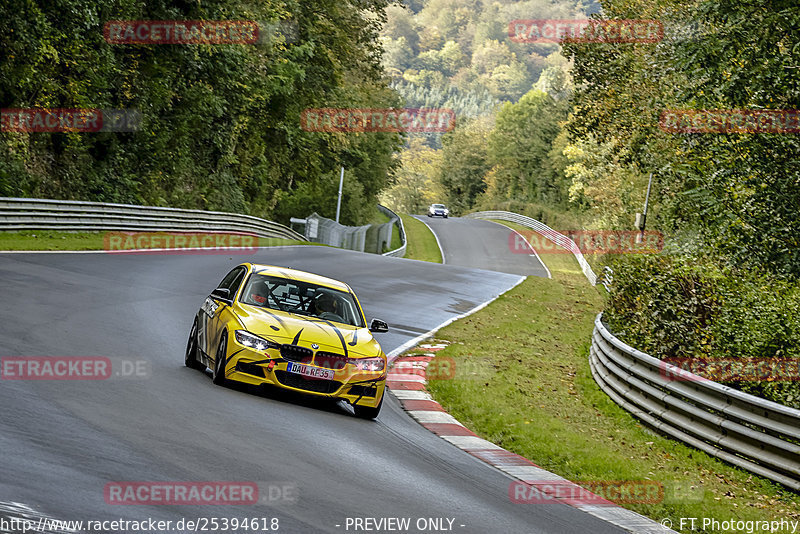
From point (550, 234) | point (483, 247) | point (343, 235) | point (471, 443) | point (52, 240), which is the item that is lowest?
point (483, 247)

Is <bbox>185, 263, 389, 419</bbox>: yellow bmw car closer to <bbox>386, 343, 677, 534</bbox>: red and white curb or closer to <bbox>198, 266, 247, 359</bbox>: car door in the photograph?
<bbox>198, 266, 247, 359</bbox>: car door

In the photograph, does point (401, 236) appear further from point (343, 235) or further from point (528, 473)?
point (528, 473)

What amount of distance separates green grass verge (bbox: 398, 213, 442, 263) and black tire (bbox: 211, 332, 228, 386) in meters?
50.8

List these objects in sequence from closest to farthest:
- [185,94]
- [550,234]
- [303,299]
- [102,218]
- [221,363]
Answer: [221,363]
[303,299]
[102,218]
[185,94]
[550,234]

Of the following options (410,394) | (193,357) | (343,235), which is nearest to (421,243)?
(343,235)

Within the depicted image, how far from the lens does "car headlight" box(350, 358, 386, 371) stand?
10.3m

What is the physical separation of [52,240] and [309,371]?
701 inches

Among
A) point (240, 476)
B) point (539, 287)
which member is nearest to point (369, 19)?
point (539, 287)

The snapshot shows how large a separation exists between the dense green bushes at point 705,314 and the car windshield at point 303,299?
489 cm

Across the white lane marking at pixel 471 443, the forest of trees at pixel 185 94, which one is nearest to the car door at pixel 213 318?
the white lane marking at pixel 471 443

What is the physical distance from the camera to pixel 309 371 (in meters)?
10.0

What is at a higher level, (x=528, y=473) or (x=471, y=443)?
(x=528, y=473)

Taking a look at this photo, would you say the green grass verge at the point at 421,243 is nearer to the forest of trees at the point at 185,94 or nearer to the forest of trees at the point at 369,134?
the forest of trees at the point at 369,134

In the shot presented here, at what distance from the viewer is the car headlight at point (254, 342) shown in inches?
391
